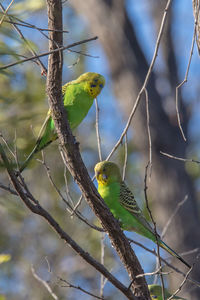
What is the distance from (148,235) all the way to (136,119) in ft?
12.9

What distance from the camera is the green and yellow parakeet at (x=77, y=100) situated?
12.8 feet

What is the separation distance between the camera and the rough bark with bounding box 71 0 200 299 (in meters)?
7.61

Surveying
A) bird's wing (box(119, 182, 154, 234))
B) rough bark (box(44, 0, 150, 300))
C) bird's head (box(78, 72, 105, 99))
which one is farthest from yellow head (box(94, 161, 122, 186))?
rough bark (box(44, 0, 150, 300))

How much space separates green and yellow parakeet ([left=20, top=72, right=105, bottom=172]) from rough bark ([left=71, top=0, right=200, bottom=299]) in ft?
11.7

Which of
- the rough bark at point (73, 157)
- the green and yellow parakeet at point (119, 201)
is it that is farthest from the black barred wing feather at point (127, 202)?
the rough bark at point (73, 157)

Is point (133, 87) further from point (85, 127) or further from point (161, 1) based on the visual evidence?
point (161, 1)

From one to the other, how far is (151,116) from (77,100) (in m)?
4.01

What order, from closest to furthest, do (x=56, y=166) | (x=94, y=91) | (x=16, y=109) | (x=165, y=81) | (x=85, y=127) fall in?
(x=16, y=109), (x=94, y=91), (x=56, y=166), (x=165, y=81), (x=85, y=127)

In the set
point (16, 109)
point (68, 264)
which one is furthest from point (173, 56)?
point (16, 109)

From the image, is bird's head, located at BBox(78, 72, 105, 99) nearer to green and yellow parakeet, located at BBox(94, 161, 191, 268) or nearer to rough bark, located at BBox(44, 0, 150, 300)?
green and yellow parakeet, located at BBox(94, 161, 191, 268)

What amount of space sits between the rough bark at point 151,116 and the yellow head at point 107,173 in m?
3.38

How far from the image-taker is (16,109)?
116 inches

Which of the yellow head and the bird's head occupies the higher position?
the bird's head

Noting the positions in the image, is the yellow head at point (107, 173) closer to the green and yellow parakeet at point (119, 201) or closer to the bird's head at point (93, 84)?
the green and yellow parakeet at point (119, 201)
